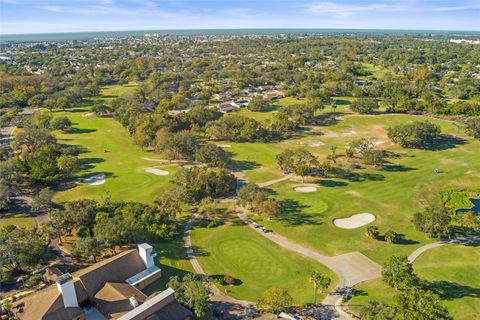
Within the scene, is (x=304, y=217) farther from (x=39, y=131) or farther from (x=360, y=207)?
(x=39, y=131)

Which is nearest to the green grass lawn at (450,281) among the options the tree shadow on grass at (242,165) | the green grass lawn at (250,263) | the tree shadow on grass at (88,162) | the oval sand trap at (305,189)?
the green grass lawn at (250,263)

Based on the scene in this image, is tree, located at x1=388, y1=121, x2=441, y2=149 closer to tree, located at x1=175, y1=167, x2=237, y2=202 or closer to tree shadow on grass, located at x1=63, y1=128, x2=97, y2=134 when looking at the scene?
tree, located at x1=175, y1=167, x2=237, y2=202

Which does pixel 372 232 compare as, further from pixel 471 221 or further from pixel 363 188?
pixel 363 188

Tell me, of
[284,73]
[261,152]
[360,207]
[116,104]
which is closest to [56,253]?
[360,207]

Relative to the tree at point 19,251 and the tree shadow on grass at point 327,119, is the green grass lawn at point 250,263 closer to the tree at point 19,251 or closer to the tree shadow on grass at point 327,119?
the tree at point 19,251

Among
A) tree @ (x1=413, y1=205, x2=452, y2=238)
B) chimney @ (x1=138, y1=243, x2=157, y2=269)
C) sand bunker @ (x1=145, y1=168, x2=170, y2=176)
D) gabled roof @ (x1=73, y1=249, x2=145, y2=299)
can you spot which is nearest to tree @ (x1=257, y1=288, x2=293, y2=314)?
chimney @ (x1=138, y1=243, x2=157, y2=269)

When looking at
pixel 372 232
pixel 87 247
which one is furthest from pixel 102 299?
pixel 372 232
